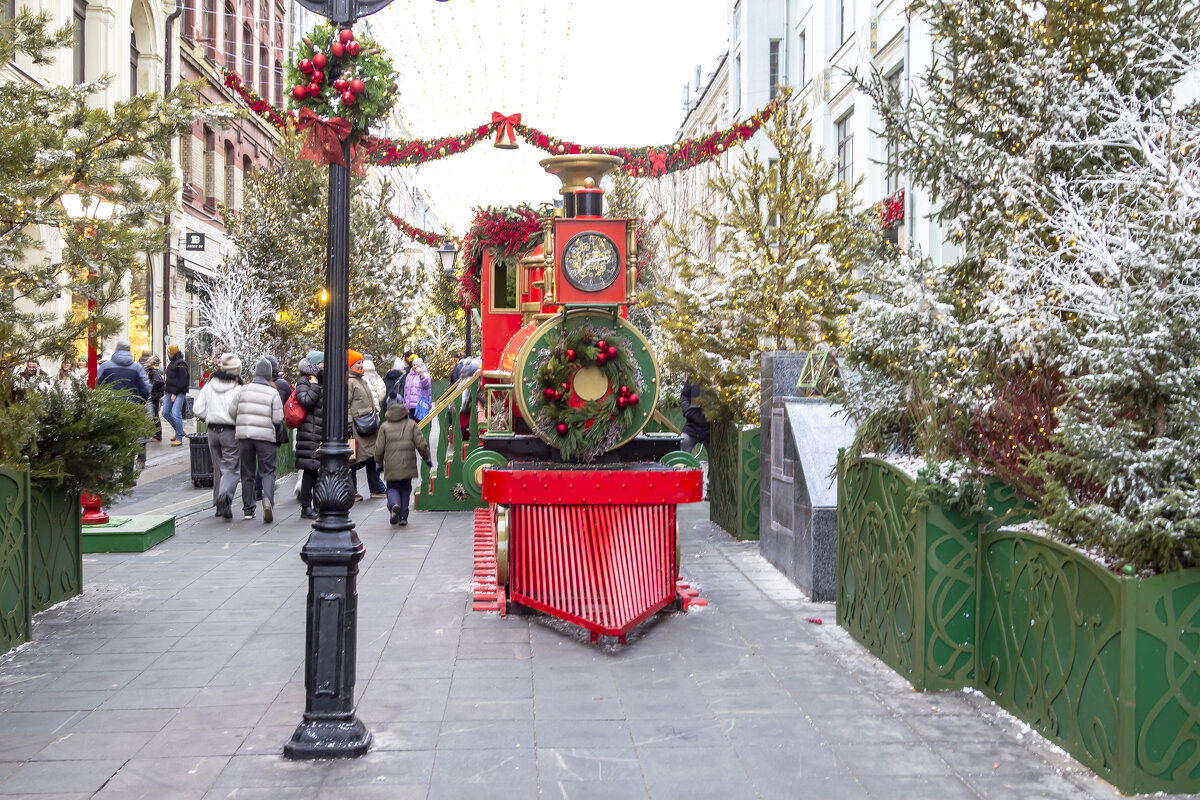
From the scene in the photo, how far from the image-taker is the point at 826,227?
1351 centimetres

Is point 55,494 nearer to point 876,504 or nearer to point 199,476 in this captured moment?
point 876,504

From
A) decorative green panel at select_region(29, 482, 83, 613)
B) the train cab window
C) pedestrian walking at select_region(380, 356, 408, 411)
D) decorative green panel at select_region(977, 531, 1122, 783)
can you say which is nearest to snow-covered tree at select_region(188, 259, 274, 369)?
pedestrian walking at select_region(380, 356, 408, 411)

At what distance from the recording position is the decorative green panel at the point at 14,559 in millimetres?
6875

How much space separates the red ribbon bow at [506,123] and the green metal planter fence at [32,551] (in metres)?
7.78

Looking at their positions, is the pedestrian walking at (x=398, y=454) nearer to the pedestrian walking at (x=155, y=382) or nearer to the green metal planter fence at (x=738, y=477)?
the green metal planter fence at (x=738, y=477)

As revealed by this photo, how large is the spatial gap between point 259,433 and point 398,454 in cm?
157

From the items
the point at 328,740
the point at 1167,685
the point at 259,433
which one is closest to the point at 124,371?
the point at 259,433

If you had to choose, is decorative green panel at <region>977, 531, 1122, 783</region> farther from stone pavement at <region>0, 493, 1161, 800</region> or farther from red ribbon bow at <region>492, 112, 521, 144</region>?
red ribbon bow at <region>492, 112, 521, 144</region>

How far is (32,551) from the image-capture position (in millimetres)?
7723

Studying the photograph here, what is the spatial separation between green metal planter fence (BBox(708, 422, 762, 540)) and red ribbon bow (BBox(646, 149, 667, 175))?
3850 millimetres

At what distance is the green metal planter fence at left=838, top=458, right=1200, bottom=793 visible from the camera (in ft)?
14.8

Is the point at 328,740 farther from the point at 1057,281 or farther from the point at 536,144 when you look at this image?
the point at 536,144

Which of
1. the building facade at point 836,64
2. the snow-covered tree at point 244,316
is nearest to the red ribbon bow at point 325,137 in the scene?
the building facade at point 836,64

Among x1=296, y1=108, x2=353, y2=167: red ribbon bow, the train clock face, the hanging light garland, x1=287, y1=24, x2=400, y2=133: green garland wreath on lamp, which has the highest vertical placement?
the hanging light garland
